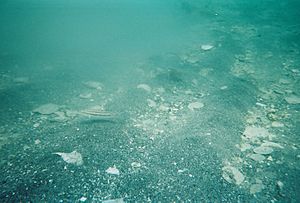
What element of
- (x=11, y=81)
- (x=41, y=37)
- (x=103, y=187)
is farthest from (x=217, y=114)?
(x=41, y=37)

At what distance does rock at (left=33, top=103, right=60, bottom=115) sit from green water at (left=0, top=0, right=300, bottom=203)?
0.10 ft

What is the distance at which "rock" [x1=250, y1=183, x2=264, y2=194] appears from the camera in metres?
2.72

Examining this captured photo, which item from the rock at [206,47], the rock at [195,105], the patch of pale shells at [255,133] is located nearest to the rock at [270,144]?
the patch of pale shells at [255,133]

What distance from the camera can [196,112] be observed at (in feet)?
14.0

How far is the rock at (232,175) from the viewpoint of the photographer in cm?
286

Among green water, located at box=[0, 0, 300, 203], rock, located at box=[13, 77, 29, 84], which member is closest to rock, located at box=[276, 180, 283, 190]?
green water, located at box=[0, 0, 300, 203]

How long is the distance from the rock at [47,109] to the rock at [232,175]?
3462 mm

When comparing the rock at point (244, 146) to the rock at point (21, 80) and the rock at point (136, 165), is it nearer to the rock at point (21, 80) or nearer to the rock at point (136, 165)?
the rock at point (136, 165)

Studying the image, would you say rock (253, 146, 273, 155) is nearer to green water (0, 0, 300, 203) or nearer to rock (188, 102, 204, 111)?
green water (0, 0, 300, 203)

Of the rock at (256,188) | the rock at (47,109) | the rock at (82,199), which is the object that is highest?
the rock at (47,109)

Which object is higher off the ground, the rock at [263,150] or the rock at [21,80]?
the rock at [21,80]

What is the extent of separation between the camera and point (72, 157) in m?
2.98

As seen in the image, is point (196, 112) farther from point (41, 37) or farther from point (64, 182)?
point (41, 37)

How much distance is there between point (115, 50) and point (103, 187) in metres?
5.37
